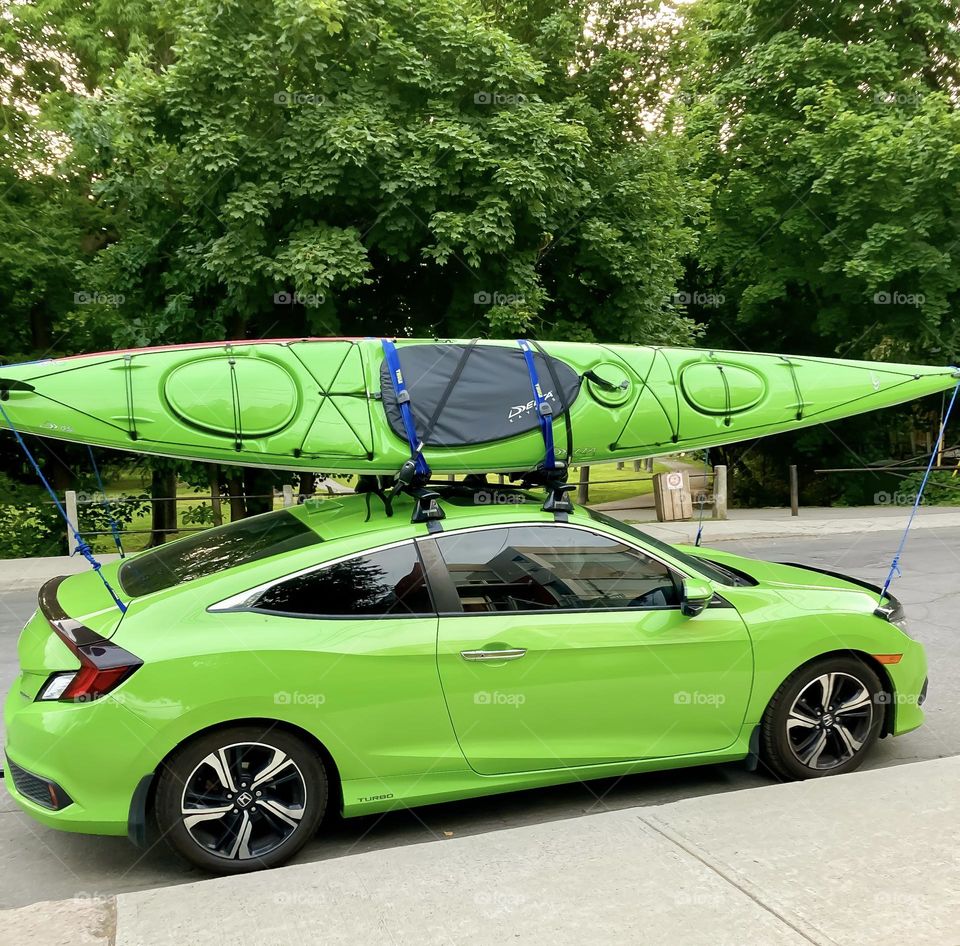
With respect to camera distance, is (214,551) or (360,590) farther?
(214,551)

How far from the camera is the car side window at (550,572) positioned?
408cm

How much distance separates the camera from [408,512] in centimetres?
437

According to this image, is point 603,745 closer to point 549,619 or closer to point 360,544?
point 549,619

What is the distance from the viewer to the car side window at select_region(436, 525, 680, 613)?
4082 mm

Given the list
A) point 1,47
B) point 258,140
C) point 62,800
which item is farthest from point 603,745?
point 1,47

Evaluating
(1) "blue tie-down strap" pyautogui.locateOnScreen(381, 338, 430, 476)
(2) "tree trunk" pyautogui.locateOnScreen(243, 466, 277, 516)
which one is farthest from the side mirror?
(2) "tree trunk" pyautogui.locateOnScreen(243, 466, 277, 516)

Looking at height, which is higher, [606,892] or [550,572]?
[550,572]

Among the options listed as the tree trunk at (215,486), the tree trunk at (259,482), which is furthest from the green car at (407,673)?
the tree trunk at (259,482)

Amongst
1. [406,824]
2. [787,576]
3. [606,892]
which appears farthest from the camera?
[787,576]

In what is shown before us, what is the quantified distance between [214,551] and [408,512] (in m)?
0.99

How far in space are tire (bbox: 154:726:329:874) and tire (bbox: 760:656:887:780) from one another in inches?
88.1

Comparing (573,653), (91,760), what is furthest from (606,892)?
(91,760)

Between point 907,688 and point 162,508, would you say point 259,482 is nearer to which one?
point 162,508

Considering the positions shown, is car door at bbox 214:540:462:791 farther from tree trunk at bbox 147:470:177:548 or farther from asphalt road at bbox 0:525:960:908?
tree trunk at bbox 147:470:177:548
